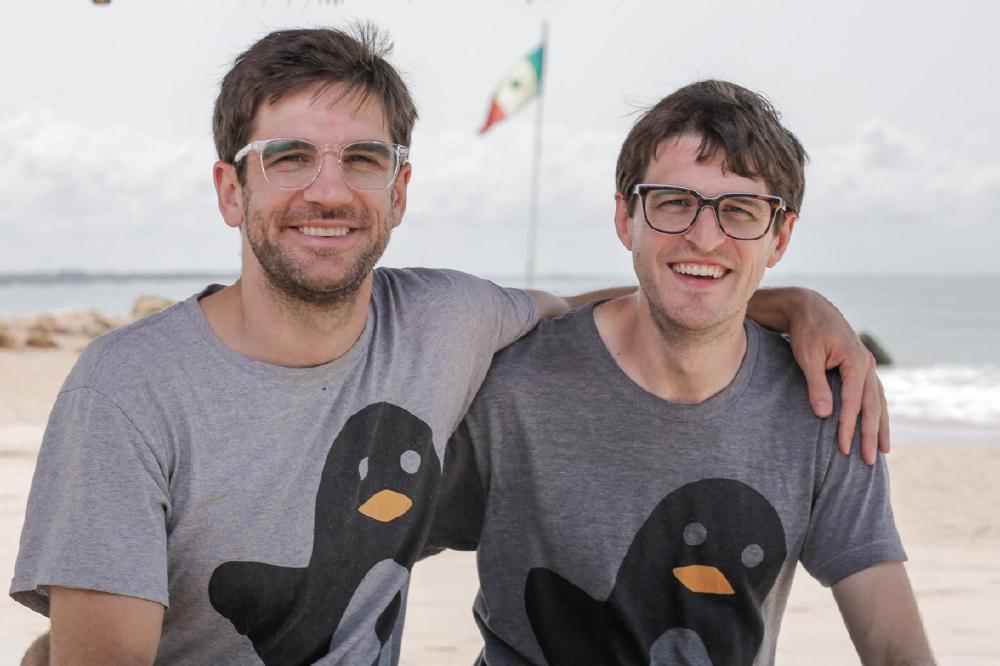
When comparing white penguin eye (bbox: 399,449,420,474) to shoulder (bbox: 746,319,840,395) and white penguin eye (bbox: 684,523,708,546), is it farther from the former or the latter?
shoulder (bbox: 746,319,840,395)

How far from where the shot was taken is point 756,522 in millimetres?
2453

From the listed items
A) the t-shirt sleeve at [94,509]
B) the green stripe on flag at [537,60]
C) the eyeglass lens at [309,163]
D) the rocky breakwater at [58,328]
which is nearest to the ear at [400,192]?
the eyeglass lens at [309,163]

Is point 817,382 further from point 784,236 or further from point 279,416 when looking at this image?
point 279,416

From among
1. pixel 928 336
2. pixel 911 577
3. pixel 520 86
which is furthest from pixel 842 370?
pixel 928 336

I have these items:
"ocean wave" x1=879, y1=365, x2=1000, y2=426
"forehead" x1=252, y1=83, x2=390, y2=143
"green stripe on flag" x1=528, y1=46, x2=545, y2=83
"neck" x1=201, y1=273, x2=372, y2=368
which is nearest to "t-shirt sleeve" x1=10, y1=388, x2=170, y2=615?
"neck" x1=201, y1=273, x2=372, y2=368

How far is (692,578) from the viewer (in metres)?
2.46

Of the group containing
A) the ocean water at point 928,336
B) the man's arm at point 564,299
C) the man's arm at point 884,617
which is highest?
the man's arm at point 564,299

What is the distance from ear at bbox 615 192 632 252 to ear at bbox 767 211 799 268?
0.33 m

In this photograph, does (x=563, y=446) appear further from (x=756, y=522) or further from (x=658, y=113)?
(x=658, y=113)

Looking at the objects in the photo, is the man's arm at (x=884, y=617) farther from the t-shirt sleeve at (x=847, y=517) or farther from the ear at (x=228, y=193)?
the ear at (x=228, y=193)

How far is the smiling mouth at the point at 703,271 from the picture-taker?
95.5 inches

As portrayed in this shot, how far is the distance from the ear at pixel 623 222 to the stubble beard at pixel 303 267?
2.10 ft

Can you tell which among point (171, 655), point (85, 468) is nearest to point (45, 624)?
point (171, 655)

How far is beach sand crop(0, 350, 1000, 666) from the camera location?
13.7ft
